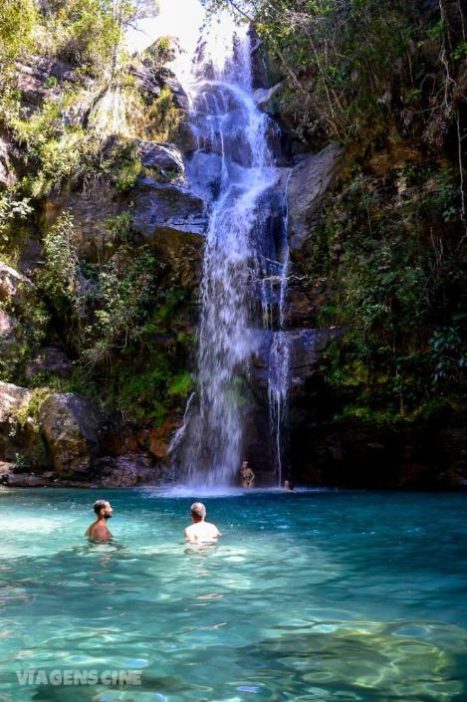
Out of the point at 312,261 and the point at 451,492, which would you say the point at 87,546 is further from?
the point at 312,261

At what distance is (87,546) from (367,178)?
41.8 ft

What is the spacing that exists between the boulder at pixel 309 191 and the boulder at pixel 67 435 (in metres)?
7.32

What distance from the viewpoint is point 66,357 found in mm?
19000

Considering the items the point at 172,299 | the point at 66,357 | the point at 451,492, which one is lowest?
the point at 451,492

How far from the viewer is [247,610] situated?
485 centimetres

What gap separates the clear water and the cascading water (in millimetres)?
6707

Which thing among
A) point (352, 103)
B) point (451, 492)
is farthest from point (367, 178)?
point (451, 492)

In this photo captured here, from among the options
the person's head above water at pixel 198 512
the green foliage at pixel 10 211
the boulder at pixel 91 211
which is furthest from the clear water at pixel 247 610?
the green foliage at pixel 10 211

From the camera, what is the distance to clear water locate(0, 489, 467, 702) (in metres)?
3.49

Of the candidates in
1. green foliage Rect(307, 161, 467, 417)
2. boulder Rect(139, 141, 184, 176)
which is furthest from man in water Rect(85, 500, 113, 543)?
boulder Rect(139, 141, 184, 176)

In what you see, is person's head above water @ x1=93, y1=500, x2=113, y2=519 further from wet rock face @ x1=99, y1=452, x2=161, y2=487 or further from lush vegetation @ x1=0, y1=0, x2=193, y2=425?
lush vegetation @ x1=0, y1=0, x2=193, y2=425

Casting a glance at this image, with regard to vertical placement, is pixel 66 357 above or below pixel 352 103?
below

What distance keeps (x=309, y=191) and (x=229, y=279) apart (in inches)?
135

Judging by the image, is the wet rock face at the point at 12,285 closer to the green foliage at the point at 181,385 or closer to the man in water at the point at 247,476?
the green foliage at the point at 181,385
